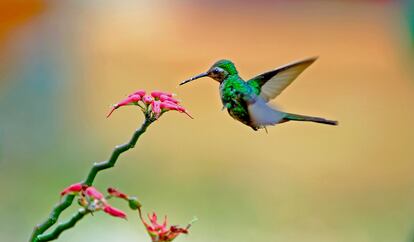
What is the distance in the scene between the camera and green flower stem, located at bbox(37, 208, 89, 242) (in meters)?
0.57

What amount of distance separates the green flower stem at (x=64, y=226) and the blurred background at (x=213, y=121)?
76.1 inches

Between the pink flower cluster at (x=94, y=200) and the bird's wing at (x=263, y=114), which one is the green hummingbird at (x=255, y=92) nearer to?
the bird's wing at (x=263, y=114)

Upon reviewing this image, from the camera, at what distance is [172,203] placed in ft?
9.57

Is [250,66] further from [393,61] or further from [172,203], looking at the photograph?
[172,203]

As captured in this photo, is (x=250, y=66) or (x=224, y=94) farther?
(x=250, y=66)

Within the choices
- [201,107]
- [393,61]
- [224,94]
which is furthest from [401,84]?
[224,94]

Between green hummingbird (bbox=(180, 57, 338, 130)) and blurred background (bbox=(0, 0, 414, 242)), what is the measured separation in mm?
1736

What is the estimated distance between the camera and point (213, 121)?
362 cm

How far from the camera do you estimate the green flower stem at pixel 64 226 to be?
57 centimetres

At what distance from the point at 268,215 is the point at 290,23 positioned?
4.85 ft

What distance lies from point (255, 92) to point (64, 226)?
321mm

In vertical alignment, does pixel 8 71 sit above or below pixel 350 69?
above

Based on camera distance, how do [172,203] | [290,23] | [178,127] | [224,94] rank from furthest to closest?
1. [290,23]
2. [178,127]
3. [172,203]
4. [224,94]

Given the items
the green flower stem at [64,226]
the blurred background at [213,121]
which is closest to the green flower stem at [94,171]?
the green flower stem at [64,226]
